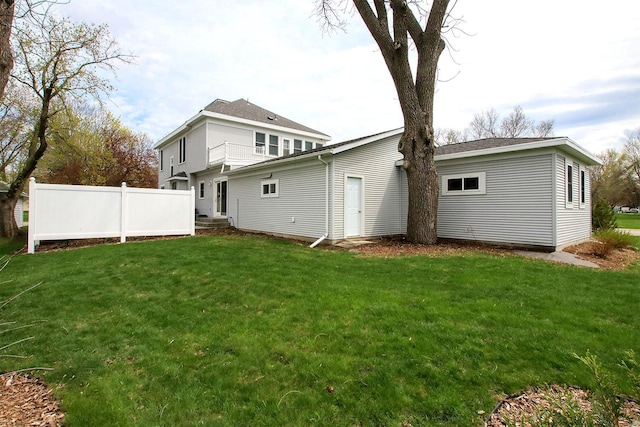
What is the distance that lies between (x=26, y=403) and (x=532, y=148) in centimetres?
1071

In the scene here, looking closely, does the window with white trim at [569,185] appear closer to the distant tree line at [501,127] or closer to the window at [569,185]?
the window at [569,185]

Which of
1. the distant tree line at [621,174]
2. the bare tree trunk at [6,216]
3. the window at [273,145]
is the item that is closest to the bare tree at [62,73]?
the bare tree trunk at [6,216]

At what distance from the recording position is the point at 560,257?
789cm

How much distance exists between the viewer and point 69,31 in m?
11.8

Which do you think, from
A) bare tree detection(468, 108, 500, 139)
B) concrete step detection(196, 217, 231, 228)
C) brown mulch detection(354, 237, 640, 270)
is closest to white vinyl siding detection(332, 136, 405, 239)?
brown mulch detection(354, 237, 640, 270)

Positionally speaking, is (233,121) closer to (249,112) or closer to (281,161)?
(249,112)

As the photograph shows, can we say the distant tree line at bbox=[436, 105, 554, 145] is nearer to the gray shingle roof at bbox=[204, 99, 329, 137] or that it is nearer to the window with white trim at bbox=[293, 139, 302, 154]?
the window with white trim at bbox=[293, 139, 302, 154]

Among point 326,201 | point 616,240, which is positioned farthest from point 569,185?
point 326,201

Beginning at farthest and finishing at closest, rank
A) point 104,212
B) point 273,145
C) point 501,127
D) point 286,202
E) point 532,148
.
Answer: point 501,127 < point 273,145 < point 286,202 < point 104,212 < point 532,148

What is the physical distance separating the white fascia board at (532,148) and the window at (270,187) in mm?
5980

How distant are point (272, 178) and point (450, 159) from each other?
6653mm

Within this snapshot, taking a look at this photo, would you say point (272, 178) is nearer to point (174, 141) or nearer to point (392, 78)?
point (392, 78)

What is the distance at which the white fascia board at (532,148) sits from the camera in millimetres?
8203

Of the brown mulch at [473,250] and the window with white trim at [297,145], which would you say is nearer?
the brown mulch at [473,250]
